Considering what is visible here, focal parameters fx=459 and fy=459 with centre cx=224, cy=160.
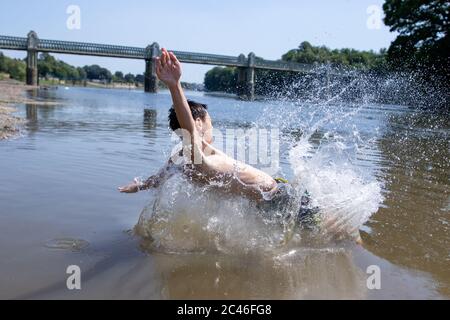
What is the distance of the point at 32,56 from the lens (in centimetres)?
7000

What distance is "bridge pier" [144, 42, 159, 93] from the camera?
7815 centimetres

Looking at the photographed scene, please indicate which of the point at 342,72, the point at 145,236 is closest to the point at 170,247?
the point at 145,236

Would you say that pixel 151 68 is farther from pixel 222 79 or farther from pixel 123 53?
pixel 222 79

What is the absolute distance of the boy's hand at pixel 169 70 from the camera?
3.88 metres

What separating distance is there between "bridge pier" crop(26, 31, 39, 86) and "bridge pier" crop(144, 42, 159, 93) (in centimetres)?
1755

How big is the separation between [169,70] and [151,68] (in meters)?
81.2

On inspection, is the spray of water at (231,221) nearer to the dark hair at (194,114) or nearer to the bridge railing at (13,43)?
the dark hair at (194,114)

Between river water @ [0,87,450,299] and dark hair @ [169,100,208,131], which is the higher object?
dark hair @ [169,100,208,131]

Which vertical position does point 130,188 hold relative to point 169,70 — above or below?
below

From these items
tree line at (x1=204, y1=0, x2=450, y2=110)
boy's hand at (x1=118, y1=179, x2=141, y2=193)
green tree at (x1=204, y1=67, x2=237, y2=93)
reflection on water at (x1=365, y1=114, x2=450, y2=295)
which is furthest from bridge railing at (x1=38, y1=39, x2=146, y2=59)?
boy's hand at (x1=118, y1=179, x2=141, y2=193)

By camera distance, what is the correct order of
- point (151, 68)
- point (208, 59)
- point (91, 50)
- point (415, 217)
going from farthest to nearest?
point (151, 68) → point (208, 59) → point (91, 50) → point (415, 217)

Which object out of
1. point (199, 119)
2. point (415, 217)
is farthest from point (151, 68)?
point (199, 119)
